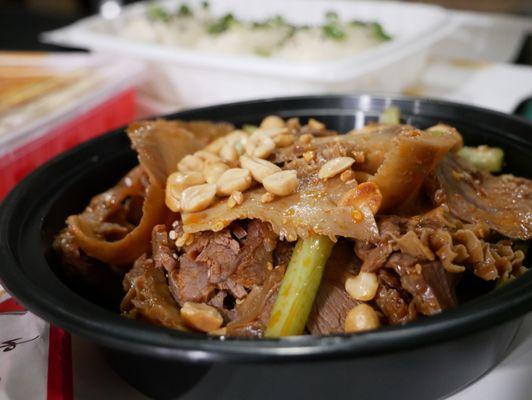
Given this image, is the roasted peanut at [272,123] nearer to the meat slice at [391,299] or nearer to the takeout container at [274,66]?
the takeout container at [274,66]

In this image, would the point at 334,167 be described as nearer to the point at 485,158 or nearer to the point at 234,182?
the point at 234,182

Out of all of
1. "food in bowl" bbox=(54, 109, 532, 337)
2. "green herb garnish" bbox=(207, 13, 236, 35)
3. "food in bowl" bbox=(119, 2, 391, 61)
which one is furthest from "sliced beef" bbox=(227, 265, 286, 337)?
"green herb garnish" bbox=(207, 13, 236, 35)

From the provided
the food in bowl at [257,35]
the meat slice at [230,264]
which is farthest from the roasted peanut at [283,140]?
the food in bowl at [257,35]

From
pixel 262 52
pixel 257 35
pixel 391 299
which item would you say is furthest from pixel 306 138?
pixel 257 35

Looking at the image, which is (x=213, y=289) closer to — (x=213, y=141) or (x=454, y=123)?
(x=213, y=141)

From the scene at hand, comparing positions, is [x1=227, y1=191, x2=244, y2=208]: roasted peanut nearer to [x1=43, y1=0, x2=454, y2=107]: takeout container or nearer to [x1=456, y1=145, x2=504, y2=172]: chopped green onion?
[x1=456, y1=145, x2=504, y2=172]: chopped green onion

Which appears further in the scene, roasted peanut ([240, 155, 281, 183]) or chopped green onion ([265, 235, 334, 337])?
roasted peanut ([240, 155, 281, 183])
